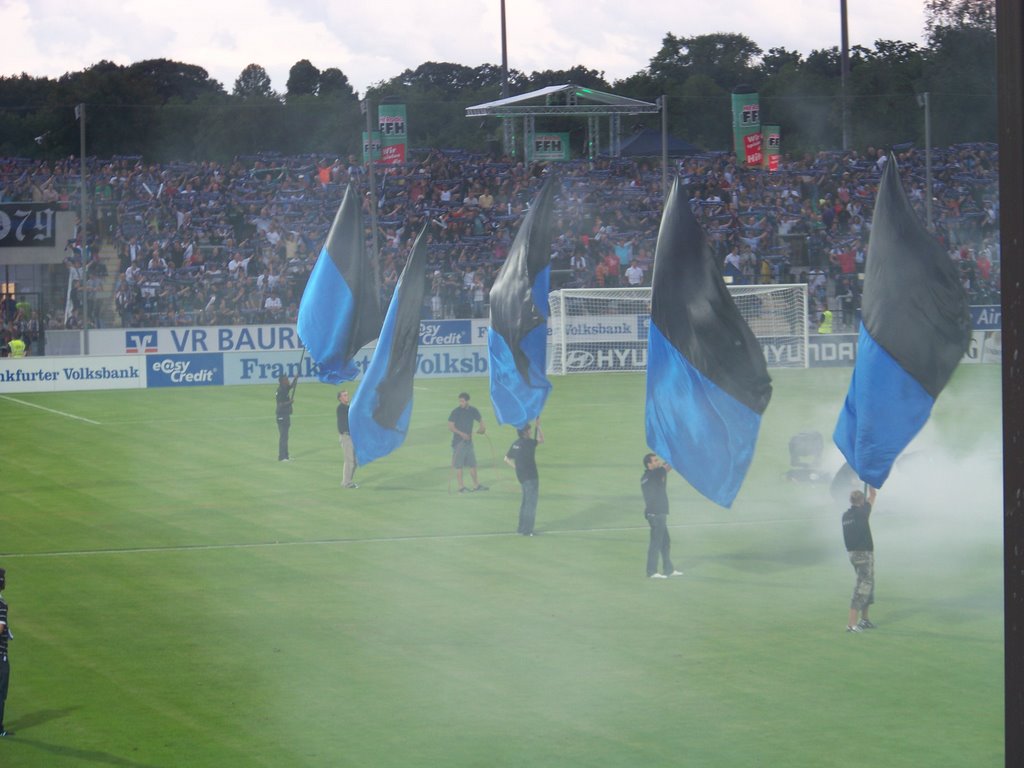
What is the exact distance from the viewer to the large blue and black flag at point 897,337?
1678 cm

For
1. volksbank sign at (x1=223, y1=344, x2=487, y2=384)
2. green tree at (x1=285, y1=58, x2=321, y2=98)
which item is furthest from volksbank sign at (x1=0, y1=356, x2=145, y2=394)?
green tree at (x1=285, y1=58, x2=321, y2=98)

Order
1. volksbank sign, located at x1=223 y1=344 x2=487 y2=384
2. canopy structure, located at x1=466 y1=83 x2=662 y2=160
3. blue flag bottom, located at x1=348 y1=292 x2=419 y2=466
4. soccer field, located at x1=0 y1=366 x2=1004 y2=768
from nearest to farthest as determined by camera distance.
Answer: soccer field, located at x1=0 y1=366 x2=1004 y2=768, blue flag bottom, located at x1=348 y1=292 x2=419 y2=466, volksbank sign, located at x1=223 y1=344 x2=487 y2=384, canopy structure, located at x1=466 y1=83 x2=662 y2=160

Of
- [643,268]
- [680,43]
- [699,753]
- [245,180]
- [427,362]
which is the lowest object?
[699,753]

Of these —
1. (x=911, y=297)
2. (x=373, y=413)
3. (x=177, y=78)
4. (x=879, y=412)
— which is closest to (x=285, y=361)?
(x=373, y=413)

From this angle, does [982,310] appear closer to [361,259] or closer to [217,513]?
[361,259]

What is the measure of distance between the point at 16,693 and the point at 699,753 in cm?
738

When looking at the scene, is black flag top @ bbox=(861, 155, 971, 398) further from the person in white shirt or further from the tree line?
the tree line

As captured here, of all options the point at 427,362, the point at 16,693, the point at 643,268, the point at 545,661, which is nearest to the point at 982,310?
the point at 643,268

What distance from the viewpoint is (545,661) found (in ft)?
51.7

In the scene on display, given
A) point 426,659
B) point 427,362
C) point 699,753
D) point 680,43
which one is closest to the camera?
point 699,753

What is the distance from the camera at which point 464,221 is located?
57.7 m

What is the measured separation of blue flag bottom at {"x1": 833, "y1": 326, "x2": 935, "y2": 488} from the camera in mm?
16734

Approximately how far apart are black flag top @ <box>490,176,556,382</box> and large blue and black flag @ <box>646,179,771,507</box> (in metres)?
5.49

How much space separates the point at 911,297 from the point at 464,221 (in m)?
41.4
